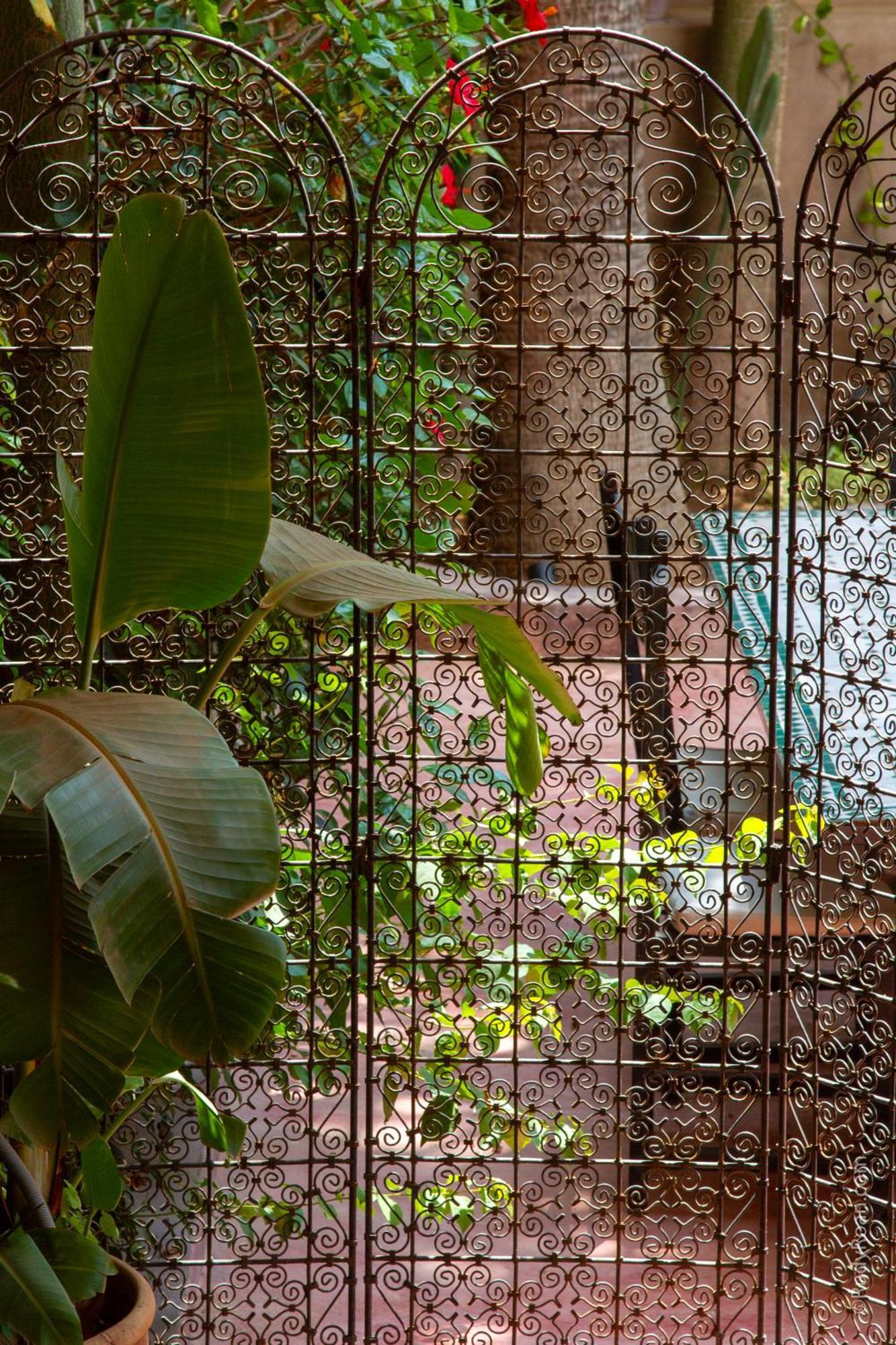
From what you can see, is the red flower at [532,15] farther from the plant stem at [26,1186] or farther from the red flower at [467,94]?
the plant stem at [26,1186]

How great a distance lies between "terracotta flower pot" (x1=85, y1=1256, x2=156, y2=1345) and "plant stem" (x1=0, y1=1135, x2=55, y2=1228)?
218 millimetres

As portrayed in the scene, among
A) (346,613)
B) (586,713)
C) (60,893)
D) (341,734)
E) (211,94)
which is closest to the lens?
(60,893)

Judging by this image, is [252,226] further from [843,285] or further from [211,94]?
[843,285]

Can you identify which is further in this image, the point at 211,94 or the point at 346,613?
the point at 346,613

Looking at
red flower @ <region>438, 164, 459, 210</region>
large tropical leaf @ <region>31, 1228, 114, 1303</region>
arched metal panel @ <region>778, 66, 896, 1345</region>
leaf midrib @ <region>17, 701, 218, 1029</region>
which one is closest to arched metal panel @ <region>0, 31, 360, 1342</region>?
red flower @ <region>438, 164, 459, 210</region>

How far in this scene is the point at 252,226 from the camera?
143 inches

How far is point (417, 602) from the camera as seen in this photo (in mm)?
2314

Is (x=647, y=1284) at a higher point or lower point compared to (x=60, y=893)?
lower

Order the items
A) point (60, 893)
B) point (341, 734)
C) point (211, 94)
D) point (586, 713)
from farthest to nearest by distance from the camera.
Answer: point (586, 713) → point (341, 734) → point (211, 94) → point (60, 893)

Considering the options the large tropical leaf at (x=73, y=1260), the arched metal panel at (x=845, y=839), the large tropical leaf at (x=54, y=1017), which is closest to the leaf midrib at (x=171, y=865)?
the large tropical leaf at (x=54, y=1017)

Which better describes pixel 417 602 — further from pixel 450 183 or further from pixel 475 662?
pixel 450 183

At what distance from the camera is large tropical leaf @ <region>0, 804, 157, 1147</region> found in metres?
2.12

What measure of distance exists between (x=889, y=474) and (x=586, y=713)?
4.79 ft

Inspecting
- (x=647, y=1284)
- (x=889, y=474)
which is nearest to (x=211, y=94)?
(x=889, y=474)
